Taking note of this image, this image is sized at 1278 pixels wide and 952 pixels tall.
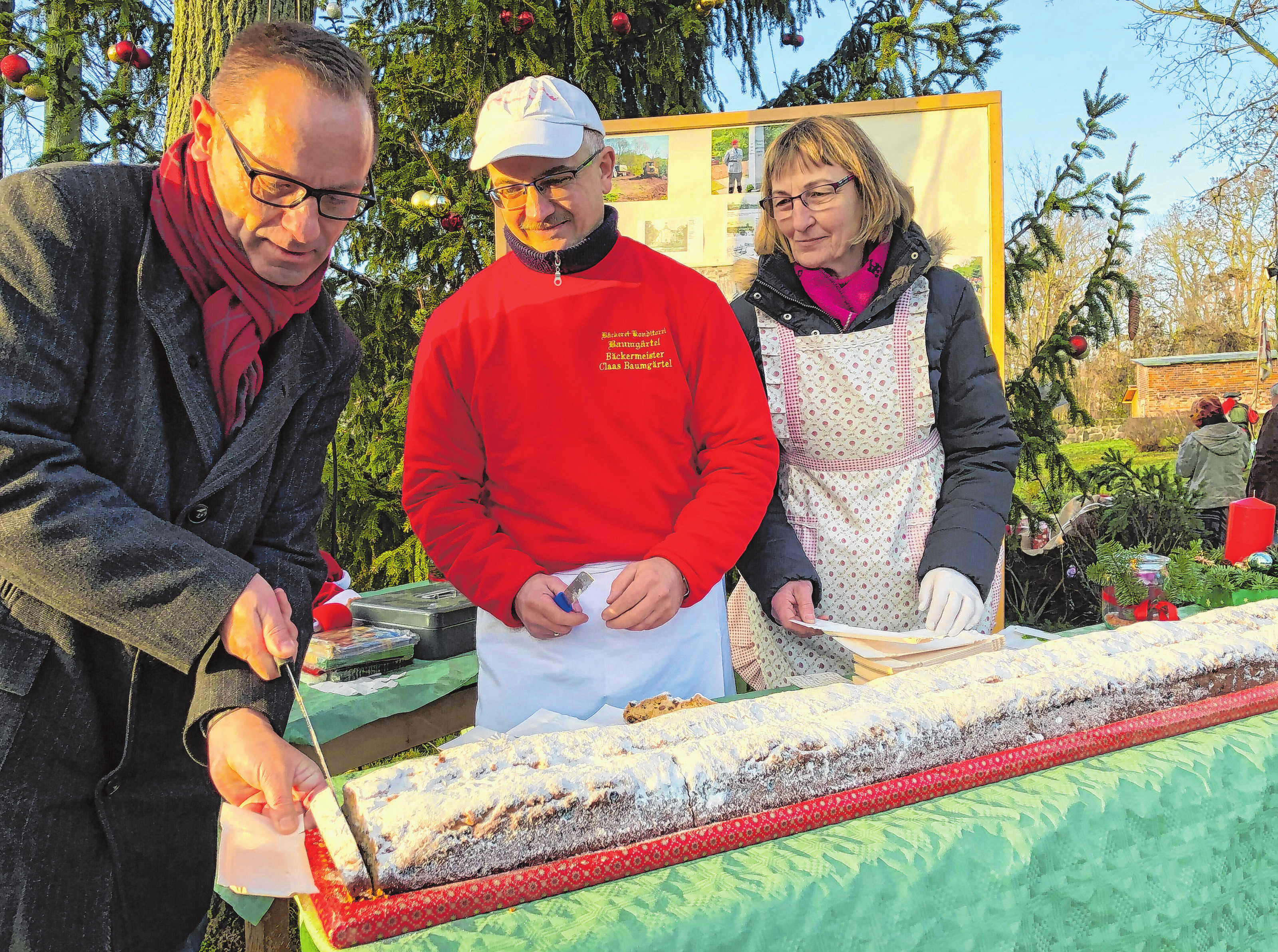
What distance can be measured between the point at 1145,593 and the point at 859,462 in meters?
0.96

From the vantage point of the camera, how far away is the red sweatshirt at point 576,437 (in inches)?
69.7

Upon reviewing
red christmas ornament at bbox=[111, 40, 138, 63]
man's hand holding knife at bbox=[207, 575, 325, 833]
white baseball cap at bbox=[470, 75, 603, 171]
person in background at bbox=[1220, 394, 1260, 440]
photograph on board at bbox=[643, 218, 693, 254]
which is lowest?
man's hand holding knife at bbox=[207, 575, 325, 833]

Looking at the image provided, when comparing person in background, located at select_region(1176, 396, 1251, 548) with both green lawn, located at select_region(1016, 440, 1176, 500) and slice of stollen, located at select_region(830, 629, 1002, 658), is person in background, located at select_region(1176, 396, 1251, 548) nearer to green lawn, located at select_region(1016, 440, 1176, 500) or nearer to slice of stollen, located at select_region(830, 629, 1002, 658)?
slice of stollen, located at select_region(830, 629, 1002, 658)

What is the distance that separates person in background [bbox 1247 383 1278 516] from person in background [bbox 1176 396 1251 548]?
261 millimetres

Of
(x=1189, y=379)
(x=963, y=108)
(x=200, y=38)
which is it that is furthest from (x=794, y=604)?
(x=1189, y=379)

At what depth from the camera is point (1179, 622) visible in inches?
64.3

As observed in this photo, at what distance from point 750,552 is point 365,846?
1.28 metres

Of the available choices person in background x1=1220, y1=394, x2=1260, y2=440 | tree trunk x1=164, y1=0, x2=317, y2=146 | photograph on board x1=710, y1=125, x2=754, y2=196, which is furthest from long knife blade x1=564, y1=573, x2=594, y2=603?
person in background x1=1220, y1=394, x2=1260, y2=440

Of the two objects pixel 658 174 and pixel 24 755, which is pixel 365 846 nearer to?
pixel 24 755

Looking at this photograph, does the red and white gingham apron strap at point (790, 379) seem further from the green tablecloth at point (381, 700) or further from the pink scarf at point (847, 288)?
the green tablecloth at point (381, 700)

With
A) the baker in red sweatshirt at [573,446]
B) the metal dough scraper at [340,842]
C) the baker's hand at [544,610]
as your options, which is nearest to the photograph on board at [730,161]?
the baker in red sweatshirt at [573,446]

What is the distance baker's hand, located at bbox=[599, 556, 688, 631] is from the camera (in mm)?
1658

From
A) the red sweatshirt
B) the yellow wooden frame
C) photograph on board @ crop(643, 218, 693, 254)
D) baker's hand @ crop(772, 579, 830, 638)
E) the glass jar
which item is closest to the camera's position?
the red sweatshirt

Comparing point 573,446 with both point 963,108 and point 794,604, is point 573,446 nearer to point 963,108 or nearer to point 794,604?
point 794,604
